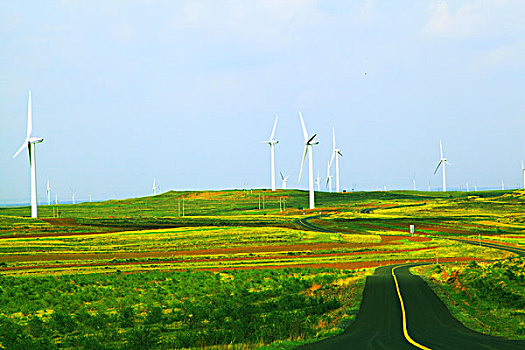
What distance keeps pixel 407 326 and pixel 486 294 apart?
44.8 feet

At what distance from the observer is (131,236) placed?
12031 centimetres

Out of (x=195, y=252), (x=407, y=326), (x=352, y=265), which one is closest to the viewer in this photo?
(x=407, y=326)

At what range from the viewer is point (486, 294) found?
1612 inches

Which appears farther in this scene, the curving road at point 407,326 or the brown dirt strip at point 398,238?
the brown dirt strip at point 398,238

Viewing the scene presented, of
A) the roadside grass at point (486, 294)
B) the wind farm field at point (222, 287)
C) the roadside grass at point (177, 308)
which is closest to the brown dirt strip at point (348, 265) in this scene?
the wind farm field at point (222, 287)

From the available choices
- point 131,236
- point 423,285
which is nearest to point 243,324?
point 423,285

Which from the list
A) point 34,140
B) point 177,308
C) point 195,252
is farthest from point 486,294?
point 34,140

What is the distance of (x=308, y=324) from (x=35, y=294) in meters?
27.7

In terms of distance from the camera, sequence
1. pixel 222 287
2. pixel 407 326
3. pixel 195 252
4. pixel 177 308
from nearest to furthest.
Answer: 1. pixel 407 326
2. pixel 177 308
3. pixel 222 287
4. pixel 195 252

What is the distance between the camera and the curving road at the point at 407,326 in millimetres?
25312

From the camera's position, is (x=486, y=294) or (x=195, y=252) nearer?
(x=486, y=294)

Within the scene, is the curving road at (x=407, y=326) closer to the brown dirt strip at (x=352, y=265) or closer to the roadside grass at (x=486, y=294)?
the roadside grass at (x=486, y=294)

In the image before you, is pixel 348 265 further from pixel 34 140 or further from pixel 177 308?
pixel 34 140

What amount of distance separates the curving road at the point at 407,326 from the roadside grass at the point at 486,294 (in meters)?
1.08
